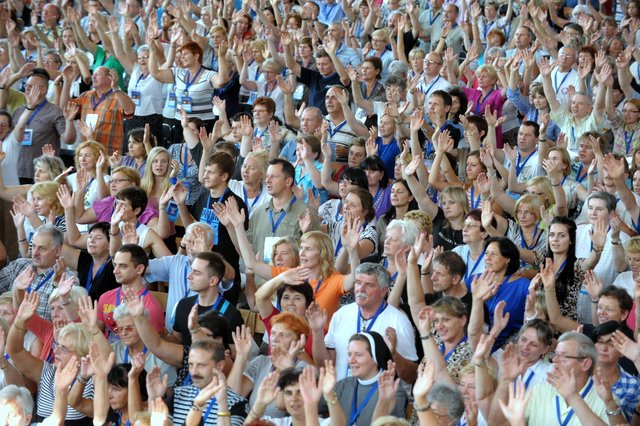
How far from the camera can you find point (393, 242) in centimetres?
632

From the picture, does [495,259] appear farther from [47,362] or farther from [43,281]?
[43,281]

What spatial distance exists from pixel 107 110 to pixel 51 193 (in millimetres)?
1996

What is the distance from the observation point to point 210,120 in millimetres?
9680

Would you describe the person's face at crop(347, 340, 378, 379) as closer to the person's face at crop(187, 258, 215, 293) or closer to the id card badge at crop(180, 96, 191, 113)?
the person's face at crop(187, 258, 215, 293)

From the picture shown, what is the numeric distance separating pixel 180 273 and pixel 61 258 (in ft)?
2.45

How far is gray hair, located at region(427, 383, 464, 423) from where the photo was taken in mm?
4680

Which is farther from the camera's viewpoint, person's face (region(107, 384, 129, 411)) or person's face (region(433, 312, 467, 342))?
person's face (region(433, 312, 467, 342))

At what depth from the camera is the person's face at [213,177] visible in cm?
727

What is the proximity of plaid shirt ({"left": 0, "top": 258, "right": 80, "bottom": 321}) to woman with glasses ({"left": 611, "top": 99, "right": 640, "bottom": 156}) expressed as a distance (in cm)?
413

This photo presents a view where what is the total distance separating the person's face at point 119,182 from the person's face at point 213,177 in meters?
0.60

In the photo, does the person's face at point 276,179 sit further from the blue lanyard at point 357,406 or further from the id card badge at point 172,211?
the blue lanyard at point 357,406

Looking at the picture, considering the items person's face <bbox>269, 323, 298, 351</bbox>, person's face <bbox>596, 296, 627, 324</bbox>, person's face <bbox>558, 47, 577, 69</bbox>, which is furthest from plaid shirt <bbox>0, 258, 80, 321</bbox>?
person's face <bbox>558, 47, 577, 69</bbox>

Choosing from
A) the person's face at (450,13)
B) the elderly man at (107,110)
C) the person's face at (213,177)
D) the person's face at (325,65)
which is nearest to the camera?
the person's face at (213,177)

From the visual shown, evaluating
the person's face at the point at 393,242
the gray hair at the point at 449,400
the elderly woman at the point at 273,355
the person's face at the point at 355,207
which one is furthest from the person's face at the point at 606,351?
the person's face at the point at 355,207
